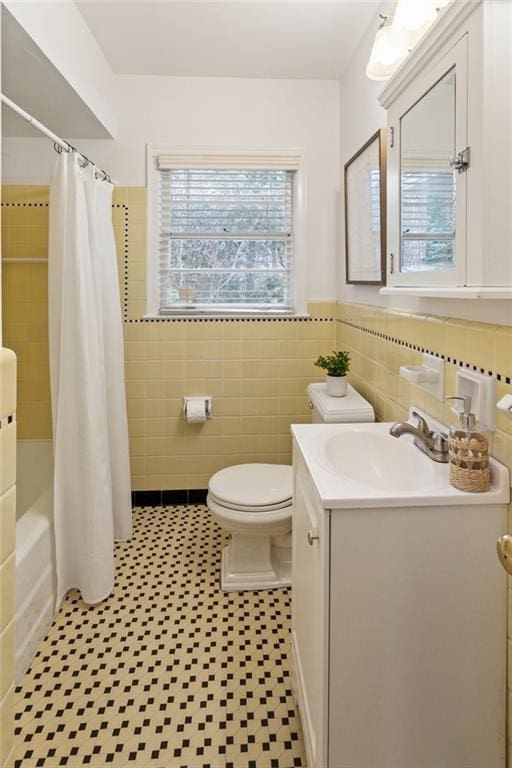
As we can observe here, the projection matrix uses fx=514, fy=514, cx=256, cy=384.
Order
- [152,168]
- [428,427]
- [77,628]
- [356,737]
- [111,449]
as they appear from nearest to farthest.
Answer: [356,737], [428,427], [77,628], [111,449], [152,168]

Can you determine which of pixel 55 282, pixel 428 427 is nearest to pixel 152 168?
pixel 55 282

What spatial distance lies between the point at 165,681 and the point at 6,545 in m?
1.04

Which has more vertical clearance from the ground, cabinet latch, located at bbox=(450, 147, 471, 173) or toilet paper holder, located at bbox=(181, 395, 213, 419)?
cabinet latch, located at bbox=(450, 147, 471, 173)

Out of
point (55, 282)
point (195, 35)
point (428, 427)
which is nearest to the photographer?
point (428, 427)

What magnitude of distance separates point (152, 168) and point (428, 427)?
7.26 feet

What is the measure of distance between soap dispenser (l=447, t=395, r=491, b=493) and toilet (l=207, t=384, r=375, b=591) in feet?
3.16

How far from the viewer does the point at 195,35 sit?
7.93 feet

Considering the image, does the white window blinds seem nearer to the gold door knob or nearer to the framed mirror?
the framed mirror

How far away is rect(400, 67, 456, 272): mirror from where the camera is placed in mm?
1215

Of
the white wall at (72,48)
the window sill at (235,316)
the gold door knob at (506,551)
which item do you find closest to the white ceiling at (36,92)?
the white wall at (72,48)

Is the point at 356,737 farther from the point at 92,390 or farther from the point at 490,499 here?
the point at 92,390

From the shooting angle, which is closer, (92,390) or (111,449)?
(92,390)

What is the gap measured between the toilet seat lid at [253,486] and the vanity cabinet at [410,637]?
1.02m

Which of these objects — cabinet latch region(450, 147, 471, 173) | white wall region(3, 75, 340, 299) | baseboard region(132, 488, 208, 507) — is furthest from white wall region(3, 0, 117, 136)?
baseboard region(132, 488, 208, 507)
